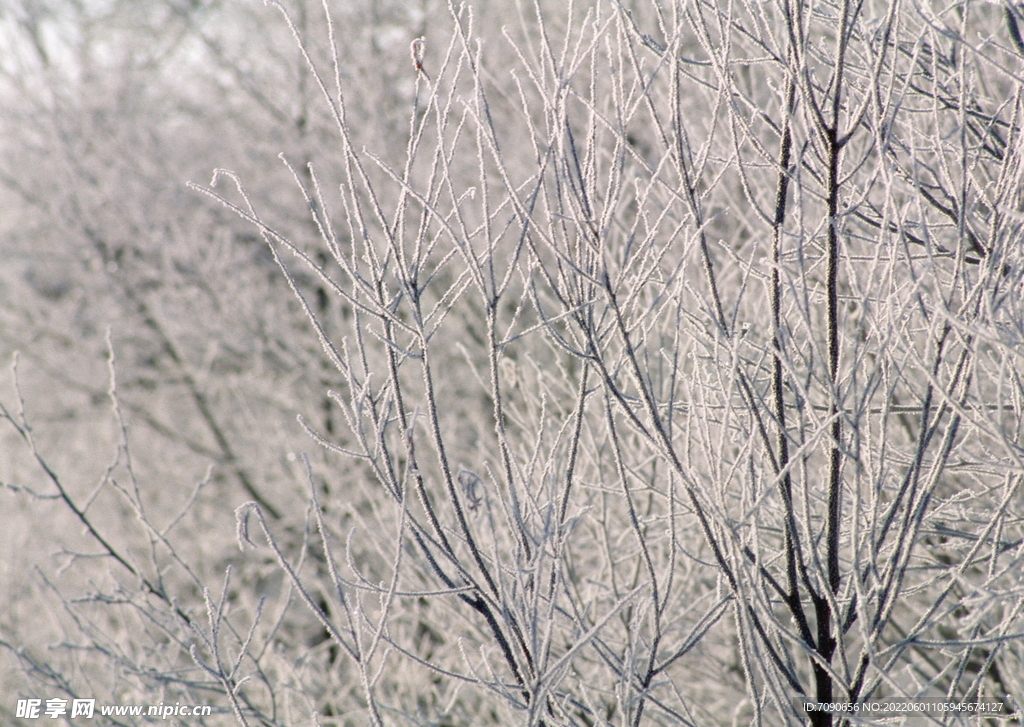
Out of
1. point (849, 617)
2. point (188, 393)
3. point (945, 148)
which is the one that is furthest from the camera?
point (188, 393)

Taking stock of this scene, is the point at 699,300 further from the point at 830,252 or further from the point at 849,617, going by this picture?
the point at 849,617

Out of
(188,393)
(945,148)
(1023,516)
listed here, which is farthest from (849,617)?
(188,393)

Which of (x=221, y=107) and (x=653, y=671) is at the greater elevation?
(x=221, y=107)

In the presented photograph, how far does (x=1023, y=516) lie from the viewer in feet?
7.26

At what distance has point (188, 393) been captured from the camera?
367 inches

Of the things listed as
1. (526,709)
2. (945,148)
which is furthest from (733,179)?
(526,709)

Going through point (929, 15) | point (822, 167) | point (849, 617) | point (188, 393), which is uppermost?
point (929, 15)

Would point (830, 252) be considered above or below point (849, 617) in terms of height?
above

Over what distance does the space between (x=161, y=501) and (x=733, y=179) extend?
7.64 meters

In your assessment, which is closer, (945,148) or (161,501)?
(945,148)

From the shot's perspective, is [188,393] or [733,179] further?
[188,393]

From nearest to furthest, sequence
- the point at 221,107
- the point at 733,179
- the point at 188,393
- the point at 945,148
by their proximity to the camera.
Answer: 1. the point at 945,148
2. the point at 733,179
3. the point at 188,393
4. the point at 221,107

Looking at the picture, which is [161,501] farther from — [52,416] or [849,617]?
[849,617]

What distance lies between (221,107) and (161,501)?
441 centimetres
